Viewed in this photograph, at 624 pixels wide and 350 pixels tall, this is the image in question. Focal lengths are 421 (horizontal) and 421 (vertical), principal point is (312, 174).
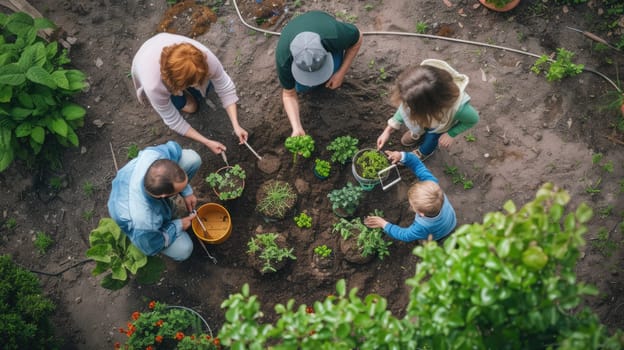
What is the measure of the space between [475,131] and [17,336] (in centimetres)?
504

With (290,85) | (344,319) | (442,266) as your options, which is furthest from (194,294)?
(442,266)

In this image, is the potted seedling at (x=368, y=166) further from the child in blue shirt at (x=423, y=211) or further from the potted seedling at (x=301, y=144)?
the potted seedling at (x=301, y=144)

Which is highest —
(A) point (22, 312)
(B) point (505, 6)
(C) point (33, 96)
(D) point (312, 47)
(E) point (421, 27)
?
(D) point (312, 47)

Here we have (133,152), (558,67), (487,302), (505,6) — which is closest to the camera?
(487,302)

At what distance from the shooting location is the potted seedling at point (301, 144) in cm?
422

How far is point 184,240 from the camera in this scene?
14.2 feet

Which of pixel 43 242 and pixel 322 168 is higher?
pixel 322 168

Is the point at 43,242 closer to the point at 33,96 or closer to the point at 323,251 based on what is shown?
the point at 33,96

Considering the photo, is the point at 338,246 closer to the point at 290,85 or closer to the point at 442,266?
the point at 290,85

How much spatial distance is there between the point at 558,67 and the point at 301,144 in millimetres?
3125

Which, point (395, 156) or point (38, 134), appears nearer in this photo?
point (395, 156)

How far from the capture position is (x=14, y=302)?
4.00 meters

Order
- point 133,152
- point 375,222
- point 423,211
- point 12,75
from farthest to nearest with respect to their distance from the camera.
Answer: point 133,152 → point 12,75 → point 375,222 → point 423,211

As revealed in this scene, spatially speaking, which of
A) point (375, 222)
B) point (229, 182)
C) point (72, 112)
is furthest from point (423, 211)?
point (72, 112)
